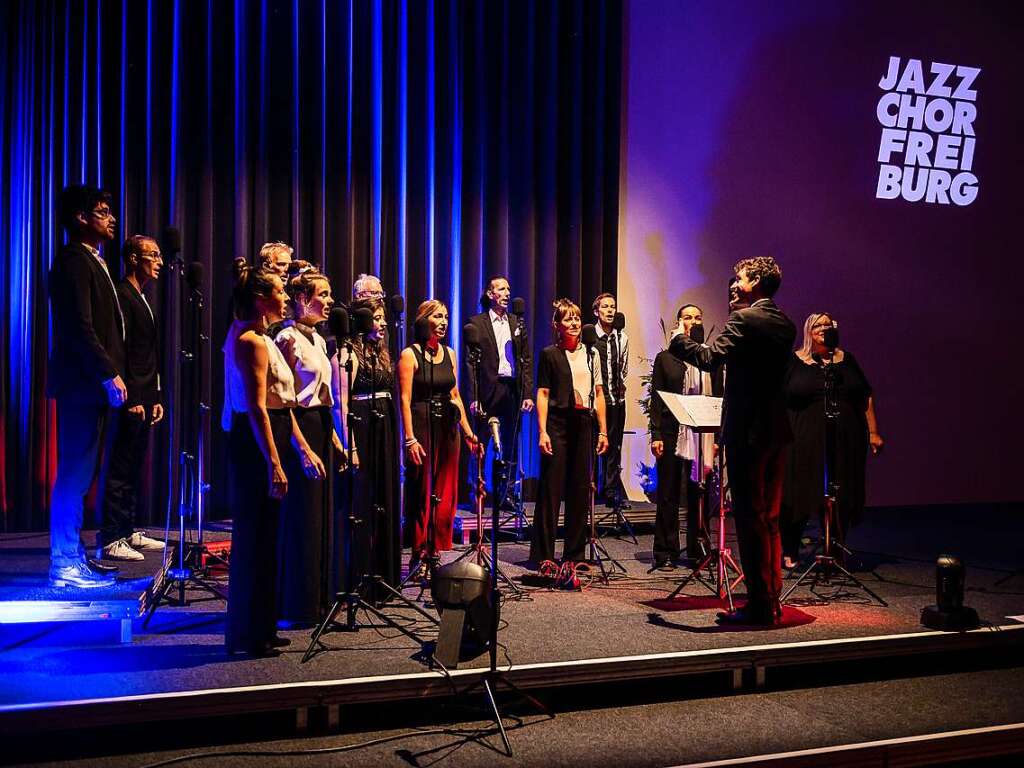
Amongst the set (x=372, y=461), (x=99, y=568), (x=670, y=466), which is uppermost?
(x=372, y=461)

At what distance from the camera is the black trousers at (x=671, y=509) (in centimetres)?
666

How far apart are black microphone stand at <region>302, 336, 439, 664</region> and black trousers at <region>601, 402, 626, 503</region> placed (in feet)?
10.4

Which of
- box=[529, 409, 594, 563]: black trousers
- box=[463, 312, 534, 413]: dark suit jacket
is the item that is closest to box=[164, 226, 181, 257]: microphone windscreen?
box=[529, 409, 594, 563]: black trousers

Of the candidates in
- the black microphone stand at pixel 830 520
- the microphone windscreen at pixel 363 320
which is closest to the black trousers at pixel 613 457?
the black microphone stand at pixel 830 520

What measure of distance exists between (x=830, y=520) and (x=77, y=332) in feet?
14.3

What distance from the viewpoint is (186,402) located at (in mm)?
7777

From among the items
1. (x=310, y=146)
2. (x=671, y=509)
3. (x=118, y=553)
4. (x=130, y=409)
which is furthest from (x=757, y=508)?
(x=310, y=146)

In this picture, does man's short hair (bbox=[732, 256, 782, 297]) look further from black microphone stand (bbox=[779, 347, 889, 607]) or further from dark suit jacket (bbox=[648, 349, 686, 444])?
dark suit jacket (bbox=[648, 349, 686, 444])

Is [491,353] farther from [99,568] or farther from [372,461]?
[99,568]

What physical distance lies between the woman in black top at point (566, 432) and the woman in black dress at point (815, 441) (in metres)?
1.31

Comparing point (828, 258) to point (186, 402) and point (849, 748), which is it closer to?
point (186, 402)

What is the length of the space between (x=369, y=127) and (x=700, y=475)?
4188 mm

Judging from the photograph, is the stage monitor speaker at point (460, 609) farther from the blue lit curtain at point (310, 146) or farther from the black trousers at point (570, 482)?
the blue lit curtain at point (310, 146)

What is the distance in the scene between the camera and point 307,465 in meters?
4.53
